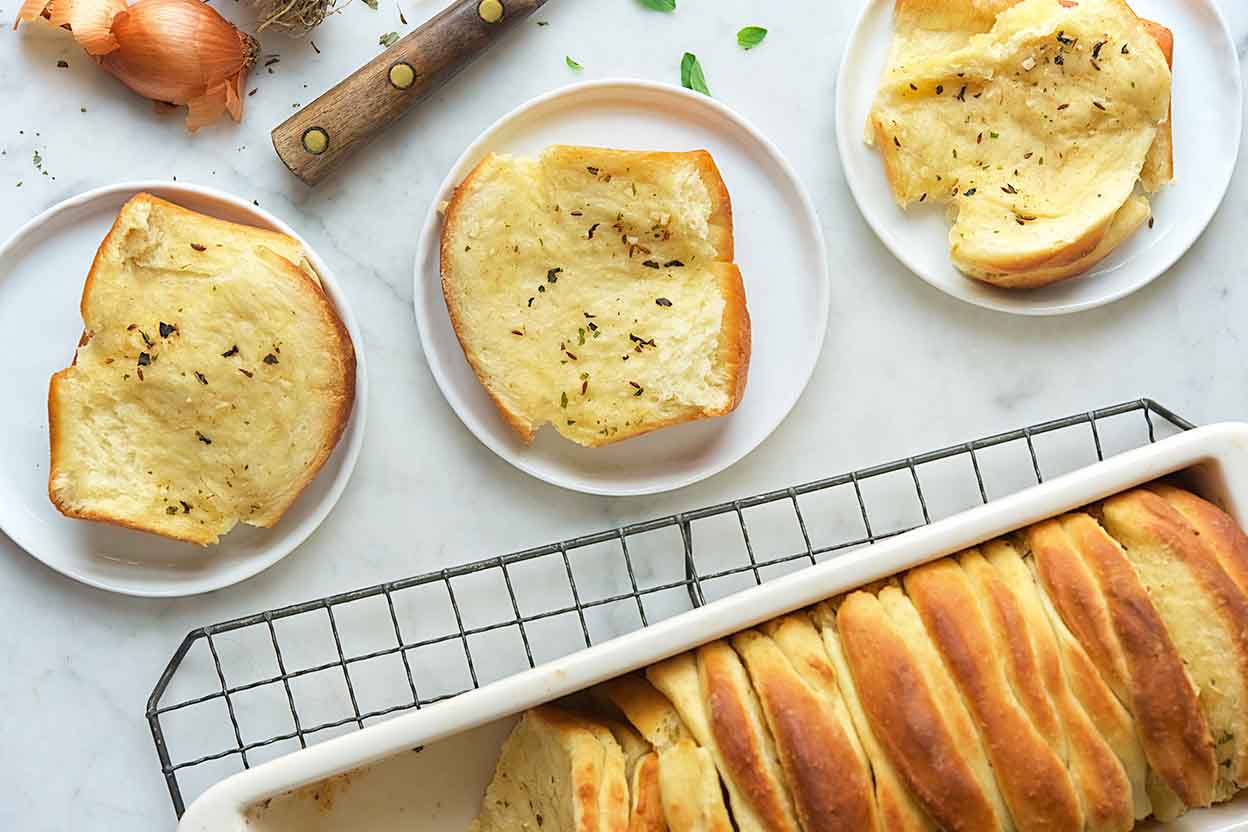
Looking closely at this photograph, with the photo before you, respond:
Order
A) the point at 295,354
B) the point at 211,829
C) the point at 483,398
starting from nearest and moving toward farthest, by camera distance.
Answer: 1. the point at 211,829
2. the point at 295,354
3. the point at 483,398

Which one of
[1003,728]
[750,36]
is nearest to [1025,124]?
[750,36]

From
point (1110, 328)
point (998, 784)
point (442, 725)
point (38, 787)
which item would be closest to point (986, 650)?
point (998, 784)

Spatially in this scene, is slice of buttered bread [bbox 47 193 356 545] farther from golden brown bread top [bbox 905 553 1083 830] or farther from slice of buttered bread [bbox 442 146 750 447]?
golden brown bread top [bbox 905 553 1083 830]

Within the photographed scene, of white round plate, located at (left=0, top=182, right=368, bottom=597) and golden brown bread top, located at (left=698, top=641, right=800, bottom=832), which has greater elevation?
white round plate, located at (left=0, top=182, right=368, bottom=597)

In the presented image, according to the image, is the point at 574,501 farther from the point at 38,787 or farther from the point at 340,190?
the point at 38,787

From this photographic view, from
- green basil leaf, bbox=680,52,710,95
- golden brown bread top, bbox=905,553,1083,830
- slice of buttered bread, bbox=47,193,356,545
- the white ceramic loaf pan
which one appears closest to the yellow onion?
slice of buttered bread, bbox=47,193,356,545

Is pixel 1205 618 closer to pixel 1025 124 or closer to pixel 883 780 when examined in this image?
pixel 883 780
